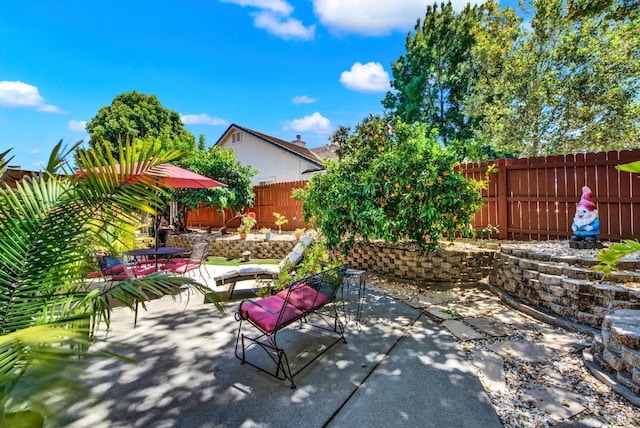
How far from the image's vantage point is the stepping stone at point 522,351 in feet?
9.96

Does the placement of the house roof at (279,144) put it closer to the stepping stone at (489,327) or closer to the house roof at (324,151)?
the house roof at (324,151)

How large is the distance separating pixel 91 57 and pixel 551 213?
1928 cm

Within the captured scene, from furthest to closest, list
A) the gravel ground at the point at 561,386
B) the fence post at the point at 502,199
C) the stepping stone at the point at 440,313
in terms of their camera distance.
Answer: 1. the fence post at the point at 502,199
2. the stepping stone at the point at 440,313
3. the gravel ground at the point at 561,386

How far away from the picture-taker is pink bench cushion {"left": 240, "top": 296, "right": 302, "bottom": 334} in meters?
2.77

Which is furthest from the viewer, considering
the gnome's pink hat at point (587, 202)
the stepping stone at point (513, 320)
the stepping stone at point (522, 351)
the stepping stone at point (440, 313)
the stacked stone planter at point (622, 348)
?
the gnome's pink hat at point (587, 202)

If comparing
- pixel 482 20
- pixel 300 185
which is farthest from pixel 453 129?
pixel 300 185

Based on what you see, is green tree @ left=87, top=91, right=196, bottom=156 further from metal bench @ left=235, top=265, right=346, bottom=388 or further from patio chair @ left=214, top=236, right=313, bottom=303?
metal bench @ left=235, top=265, right=346, bottom=388

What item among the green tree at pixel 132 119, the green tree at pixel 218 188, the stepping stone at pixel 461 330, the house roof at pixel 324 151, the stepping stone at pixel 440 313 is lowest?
the stepping stone at pixel 461 330

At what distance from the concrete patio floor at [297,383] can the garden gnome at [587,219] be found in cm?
321

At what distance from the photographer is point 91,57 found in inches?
542

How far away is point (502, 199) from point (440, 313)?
4.30 meters

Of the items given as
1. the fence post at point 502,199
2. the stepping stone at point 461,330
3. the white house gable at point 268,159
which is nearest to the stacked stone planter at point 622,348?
the stepping stone at point 461,330

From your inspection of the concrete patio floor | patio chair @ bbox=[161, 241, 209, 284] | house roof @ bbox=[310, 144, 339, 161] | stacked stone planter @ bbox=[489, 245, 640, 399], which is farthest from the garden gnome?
house roof @ bbox=[310, 144, 339, 161]

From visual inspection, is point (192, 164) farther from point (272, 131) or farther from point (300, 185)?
point (272, 131)
